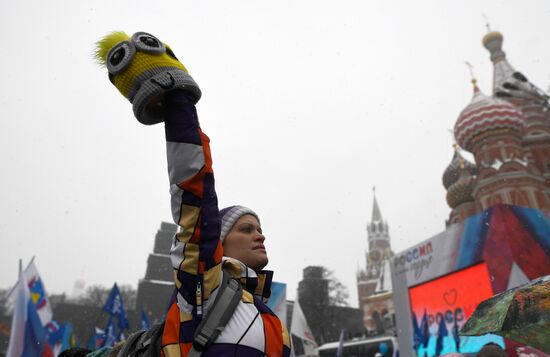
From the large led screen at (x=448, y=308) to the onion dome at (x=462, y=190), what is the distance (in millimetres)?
10342

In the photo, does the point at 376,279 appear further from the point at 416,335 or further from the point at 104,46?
the point at 104,46

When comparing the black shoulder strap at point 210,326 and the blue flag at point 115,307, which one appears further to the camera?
the blue flag at point 115,307

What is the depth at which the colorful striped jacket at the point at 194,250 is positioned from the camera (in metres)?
1.51

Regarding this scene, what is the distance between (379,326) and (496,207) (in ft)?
161

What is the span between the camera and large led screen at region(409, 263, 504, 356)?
1165cm

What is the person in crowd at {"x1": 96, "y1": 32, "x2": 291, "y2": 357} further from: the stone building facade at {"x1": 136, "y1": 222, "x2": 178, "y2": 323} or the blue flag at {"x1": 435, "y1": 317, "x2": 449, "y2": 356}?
the stone building facade at {"x1": 136, "y1": 222, "x2": 178, "y2": 323}

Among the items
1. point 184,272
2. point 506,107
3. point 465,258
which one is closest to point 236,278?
point 184,272

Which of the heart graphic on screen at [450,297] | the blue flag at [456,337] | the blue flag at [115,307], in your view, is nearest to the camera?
the blue flag at [456,337]

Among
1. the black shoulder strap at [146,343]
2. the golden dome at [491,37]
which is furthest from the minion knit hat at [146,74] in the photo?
the golden dome at [491,37]

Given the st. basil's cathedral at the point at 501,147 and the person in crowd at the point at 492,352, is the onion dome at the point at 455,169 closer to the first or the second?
the st. basil's cathedral at the point at 501,147

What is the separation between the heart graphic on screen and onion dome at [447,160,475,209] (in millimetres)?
11538

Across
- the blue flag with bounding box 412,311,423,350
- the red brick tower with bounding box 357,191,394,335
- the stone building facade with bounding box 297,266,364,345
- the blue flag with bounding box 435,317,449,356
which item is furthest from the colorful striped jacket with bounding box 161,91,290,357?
the red brick tower with bounding box 357,191,394,335

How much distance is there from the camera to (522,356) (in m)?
6.31

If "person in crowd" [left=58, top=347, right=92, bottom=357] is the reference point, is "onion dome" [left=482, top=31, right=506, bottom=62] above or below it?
above
